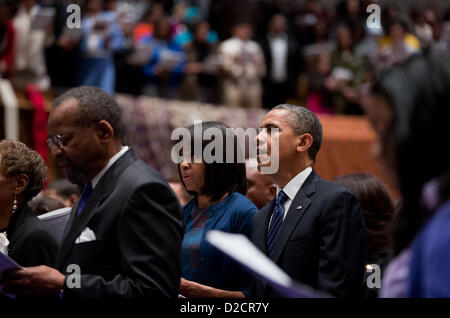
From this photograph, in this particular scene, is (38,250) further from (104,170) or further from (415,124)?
(415,124)

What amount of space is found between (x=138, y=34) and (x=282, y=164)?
608 cm

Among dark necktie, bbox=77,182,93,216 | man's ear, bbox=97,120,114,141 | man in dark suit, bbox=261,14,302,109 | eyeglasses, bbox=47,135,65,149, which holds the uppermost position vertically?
man in dark suit, bbox=261,14,302,109

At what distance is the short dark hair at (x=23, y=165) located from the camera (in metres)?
2.36

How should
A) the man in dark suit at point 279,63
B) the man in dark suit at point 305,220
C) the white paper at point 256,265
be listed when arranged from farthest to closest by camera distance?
1. the man in dark suit at point 279,63
2. the man in dark suit at point 305,220
3. the white paper at point 256,265

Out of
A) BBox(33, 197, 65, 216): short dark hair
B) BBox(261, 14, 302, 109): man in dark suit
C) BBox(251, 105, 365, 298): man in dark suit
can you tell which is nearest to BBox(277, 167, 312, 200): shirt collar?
BBox(251, 105, 365, 298): man in dark suit

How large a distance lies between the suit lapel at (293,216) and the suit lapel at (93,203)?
0.59 m

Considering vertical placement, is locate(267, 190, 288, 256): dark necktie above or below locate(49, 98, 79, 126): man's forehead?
below

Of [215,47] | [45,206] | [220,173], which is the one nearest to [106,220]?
[220,173]

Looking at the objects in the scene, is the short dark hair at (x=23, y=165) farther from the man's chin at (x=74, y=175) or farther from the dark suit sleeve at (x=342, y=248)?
the dark suit sleeve at (x=342, y=248)

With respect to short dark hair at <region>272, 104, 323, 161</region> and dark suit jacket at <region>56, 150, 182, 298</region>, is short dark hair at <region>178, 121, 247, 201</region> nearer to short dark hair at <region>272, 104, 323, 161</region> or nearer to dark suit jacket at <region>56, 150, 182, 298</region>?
short dark hair at <region>272, 104, 323, 161</region>

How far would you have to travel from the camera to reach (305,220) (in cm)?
222

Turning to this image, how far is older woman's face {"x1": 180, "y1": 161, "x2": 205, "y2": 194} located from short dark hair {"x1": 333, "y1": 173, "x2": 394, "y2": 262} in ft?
1.94

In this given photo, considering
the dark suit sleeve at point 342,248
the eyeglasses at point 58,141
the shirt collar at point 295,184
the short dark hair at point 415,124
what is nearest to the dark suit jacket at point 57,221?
the eyeglasses at point 58,141

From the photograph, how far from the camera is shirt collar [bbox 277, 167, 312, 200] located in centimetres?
236
